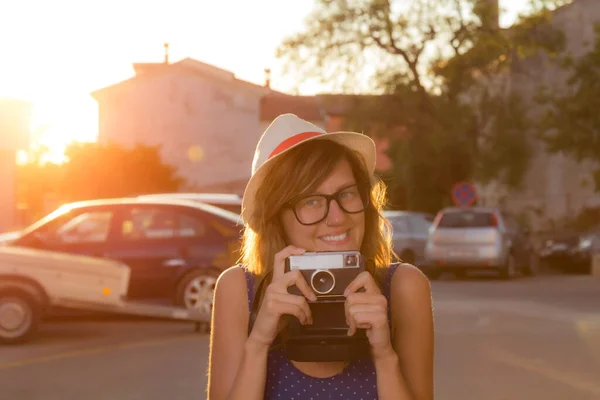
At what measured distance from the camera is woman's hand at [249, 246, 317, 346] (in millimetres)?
3059

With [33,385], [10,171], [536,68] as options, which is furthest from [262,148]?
[536,68]

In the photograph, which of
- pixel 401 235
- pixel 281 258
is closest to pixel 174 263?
pixel 281 258

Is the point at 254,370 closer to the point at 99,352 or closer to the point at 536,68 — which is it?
the point at 99,352

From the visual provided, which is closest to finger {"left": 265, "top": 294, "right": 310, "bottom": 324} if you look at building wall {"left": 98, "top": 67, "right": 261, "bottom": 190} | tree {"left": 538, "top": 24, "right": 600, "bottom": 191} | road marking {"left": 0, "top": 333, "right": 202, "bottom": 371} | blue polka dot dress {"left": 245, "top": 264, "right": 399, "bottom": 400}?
blue polka dot dress {"left": 245, "top": 264, "right": 399, "bottom": 400}

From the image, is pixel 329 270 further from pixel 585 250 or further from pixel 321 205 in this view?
pixel 585 250

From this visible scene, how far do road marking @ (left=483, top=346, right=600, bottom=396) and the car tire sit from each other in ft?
15.7

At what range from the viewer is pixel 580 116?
36.9 m

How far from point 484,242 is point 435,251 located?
110cm

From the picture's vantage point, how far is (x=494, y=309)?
1783 centimetres

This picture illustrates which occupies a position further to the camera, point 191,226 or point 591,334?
point 191,226

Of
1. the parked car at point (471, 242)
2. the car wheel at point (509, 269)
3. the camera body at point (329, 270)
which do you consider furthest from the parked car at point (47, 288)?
the car wheel at point (509, 269)

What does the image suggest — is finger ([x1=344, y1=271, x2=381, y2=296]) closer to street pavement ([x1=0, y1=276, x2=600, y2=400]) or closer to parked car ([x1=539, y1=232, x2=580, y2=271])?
street pavement ([x1=0, y1=276, x2=600, y2=400])

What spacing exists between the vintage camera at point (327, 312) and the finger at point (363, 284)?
0.02 meters

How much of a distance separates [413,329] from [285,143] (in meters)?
0.61
